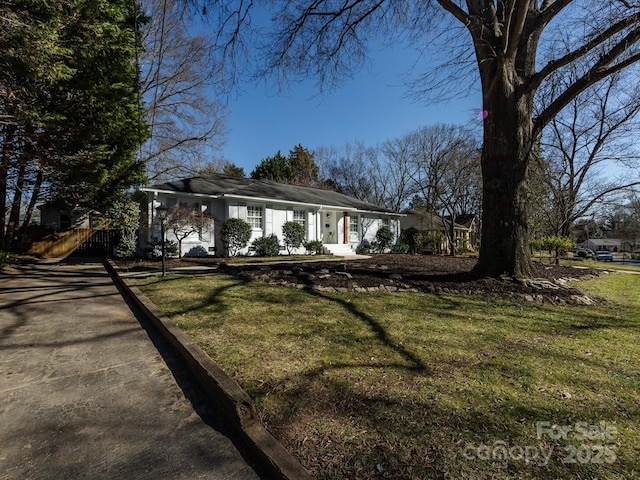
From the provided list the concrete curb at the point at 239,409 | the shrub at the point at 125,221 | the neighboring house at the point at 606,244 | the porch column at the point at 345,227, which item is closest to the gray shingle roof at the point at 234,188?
the porch column at the point at 345,227

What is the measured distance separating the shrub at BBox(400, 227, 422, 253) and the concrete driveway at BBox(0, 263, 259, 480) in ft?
64.8

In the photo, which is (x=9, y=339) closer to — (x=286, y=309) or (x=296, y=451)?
(x=286, y=309)

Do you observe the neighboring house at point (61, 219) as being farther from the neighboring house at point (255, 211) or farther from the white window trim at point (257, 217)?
the white window trim at point (257, 217)

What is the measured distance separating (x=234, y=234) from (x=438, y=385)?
41.9 ft

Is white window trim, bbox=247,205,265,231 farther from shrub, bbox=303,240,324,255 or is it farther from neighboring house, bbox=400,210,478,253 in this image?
neighboring house, bbox=400,210,478,253

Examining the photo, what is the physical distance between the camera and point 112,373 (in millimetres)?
2984

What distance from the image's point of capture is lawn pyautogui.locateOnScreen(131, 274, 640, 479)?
5.48 feet

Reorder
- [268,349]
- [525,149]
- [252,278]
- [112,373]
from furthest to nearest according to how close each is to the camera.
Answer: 1. [252,278]
2. [525,149]
3. [268,349]
4. [112,373]

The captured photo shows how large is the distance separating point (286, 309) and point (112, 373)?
8.01 ft

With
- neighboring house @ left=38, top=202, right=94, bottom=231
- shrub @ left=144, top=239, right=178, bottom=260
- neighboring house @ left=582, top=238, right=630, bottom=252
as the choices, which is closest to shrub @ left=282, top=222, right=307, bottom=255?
shrub @ left=144, top=239, right=178, bottom=260

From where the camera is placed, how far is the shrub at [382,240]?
20234 millimetres

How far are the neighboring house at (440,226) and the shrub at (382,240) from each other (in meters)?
3.73

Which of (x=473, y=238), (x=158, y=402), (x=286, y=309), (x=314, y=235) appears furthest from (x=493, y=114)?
(x=473, y=238)

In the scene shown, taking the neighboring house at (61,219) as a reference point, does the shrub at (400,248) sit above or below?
below
